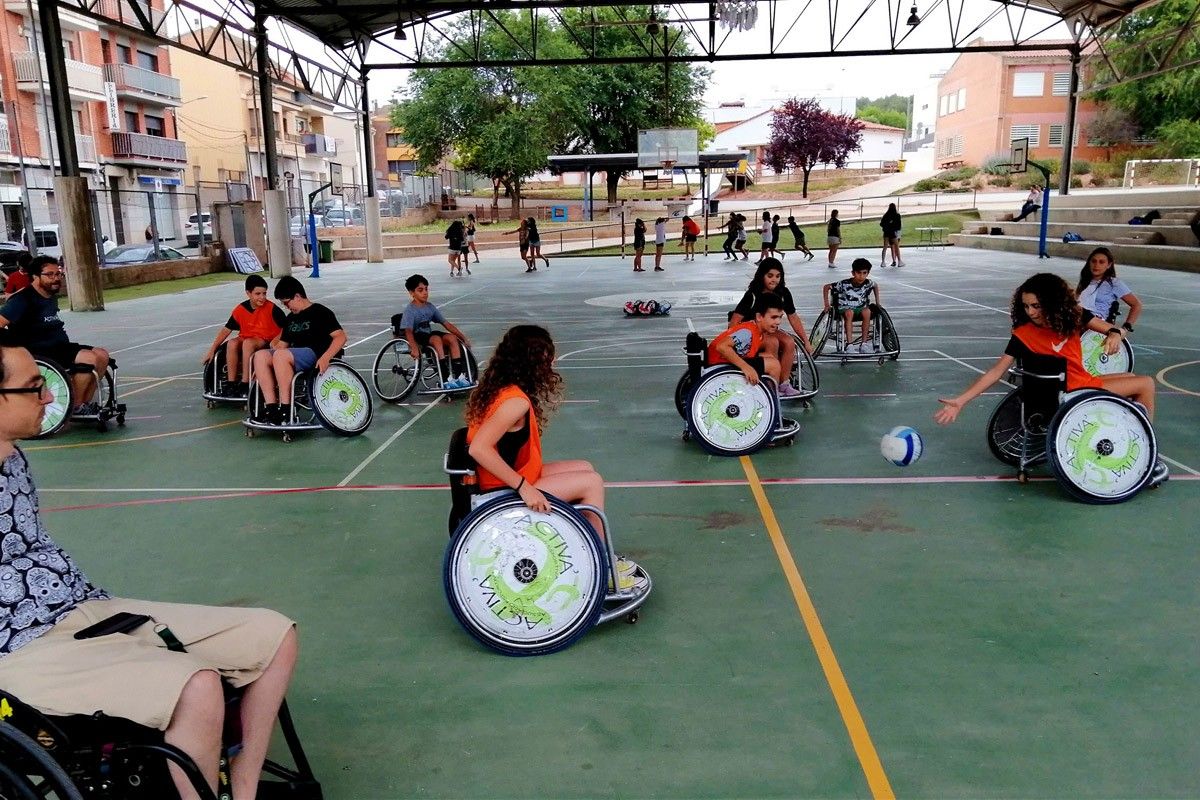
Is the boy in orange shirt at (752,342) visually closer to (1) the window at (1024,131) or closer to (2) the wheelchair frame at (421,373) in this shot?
(2) the wheelchair frame at (421,373)

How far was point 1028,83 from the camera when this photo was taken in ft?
197

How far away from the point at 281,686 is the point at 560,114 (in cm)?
5092

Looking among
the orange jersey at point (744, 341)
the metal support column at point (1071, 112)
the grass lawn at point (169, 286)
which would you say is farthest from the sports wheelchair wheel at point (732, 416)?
the metal support column at point (1071, 112)

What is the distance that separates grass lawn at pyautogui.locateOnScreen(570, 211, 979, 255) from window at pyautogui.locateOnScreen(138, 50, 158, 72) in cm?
2262

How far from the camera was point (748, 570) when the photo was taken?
503 cm

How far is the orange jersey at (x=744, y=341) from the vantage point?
7559mm

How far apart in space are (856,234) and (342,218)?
24380 millimetres

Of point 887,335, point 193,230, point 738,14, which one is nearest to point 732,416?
point 887,335

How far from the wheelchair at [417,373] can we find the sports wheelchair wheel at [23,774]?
7.14 metres

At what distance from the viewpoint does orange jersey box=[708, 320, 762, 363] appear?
7.56m

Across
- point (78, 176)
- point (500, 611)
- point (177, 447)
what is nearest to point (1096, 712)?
point (500, 611)

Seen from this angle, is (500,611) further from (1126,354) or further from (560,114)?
(560,114)

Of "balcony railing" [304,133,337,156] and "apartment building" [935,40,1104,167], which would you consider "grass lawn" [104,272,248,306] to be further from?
"apartment building" [935,40,1104,167]

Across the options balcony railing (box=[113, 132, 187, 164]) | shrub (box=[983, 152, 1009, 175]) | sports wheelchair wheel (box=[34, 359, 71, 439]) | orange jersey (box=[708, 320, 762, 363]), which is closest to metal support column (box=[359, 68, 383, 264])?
balcony railing (box=[113, 132, 187, 164])
